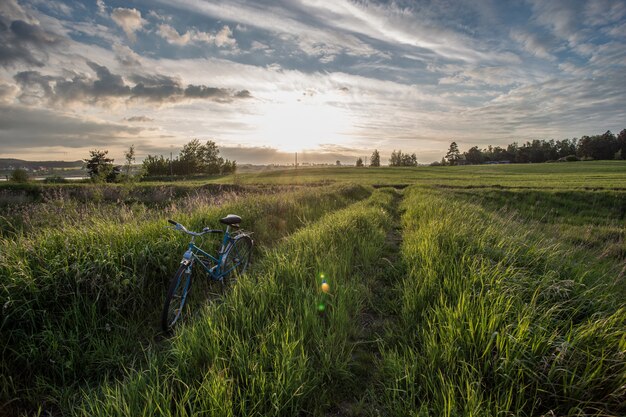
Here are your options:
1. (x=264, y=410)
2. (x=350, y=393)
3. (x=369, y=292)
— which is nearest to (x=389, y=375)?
(x=350, y=393)

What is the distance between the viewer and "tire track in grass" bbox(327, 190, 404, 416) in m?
3.00

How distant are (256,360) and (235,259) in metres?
3.66

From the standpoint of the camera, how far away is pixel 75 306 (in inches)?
161

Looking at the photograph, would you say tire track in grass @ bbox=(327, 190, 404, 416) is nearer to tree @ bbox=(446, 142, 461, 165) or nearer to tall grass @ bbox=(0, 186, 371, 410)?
tall grass @ bbox=(0, 186, 371, 410)

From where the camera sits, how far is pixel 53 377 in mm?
3596

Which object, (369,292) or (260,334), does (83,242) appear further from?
(369,292)

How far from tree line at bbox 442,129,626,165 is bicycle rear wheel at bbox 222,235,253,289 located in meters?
127

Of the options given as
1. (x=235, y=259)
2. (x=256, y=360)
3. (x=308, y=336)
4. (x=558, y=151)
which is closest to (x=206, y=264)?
(x=235, y=259)

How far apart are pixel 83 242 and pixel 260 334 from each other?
4055 mm

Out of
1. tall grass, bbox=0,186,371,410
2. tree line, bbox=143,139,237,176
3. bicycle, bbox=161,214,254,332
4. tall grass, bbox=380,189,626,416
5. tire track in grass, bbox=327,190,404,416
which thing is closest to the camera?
tall grass, bbox=380,189,626,416

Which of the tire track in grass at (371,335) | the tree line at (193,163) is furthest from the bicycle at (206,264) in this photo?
the tree line at (193,163)

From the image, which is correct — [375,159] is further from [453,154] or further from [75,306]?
[75,306]

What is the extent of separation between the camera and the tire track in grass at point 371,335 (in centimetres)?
300

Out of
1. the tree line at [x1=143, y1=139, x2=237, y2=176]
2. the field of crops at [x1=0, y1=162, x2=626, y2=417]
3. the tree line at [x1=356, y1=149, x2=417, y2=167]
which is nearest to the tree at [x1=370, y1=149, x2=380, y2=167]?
the tree line at [x1=356, y1=149, x2=417, y2=167]
